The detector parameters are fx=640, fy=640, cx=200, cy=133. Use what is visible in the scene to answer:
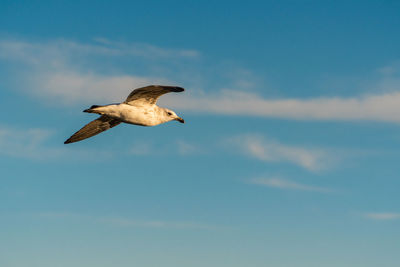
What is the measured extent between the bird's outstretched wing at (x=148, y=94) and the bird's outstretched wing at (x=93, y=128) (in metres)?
5.85

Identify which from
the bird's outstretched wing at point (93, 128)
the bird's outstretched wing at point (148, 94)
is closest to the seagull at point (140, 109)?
the bird's outstretched wing at point (148, 94)

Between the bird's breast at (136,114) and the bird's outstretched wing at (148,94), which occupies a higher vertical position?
the bird's outstretched wing at (148,94)

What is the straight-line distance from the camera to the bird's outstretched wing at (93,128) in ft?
184

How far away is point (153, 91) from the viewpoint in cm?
4916

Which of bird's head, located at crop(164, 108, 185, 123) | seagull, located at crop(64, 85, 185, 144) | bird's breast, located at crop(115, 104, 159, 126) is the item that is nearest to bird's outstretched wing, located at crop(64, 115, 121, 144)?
seagull, located at crop(64, 85, 185, 144)

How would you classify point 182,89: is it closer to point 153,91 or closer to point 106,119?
point 153,91

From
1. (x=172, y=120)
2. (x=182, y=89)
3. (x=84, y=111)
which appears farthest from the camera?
(x=172, y=120)

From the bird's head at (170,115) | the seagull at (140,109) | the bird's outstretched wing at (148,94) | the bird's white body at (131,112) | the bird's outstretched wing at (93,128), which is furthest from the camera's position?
the bird's outstretched wing at (93,128)

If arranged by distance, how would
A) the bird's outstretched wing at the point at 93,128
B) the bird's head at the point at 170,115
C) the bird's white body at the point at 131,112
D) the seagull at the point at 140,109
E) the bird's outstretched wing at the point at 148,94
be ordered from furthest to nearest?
1. the bird's outstretched wing at the point at 93,128
2. the bird's head at the point at 170,115
3. the bird's white body at the point at 131,112
4. the seagull at the point at 140,109
5. the bird's outstretched wing at the point at 148,94

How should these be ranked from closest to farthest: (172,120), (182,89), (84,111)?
(182,89) < (84,111) < (172,120)

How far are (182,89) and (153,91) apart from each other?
11.5ft

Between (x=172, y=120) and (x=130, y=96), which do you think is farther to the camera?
(x=172, y=120)

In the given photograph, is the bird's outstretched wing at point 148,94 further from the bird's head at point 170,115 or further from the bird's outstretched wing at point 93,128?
the bird's outstretched wing at point 93,128

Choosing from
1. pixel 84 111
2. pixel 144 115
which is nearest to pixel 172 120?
pixel 144 115
